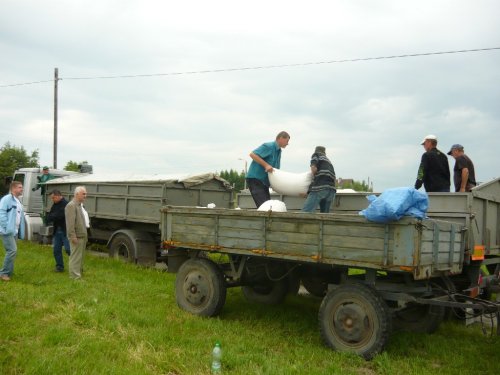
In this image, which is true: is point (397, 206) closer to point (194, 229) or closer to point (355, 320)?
point (355, 320)

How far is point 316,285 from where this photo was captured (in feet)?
25.7

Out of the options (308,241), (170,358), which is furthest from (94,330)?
(308,241)

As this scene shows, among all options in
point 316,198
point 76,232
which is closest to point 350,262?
point 316,198

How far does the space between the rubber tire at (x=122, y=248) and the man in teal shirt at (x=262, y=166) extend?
462 cm

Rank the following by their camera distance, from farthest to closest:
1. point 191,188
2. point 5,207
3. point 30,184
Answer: point 30,184, point 191,188, point 5,207

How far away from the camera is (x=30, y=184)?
15.1m

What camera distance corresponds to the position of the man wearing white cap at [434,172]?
778 cm

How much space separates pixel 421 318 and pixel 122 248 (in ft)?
22.6

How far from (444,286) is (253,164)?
9.81ft

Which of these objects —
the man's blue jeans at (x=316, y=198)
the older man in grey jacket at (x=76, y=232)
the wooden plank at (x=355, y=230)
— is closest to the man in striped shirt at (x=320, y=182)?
the man's blue jeans at (x=316, y=198)

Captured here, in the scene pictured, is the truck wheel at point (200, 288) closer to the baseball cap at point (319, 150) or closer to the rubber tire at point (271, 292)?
the rubber tire at point (271, 292)

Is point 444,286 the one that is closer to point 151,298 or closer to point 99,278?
point 151,298

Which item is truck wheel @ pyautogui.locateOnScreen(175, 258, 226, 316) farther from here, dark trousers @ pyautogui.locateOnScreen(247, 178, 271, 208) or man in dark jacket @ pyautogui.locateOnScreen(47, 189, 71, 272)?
man in dark jacket @ pyautogui.locateOnScreen(47, 189, 71, 272)

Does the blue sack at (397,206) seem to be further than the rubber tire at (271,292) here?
No
